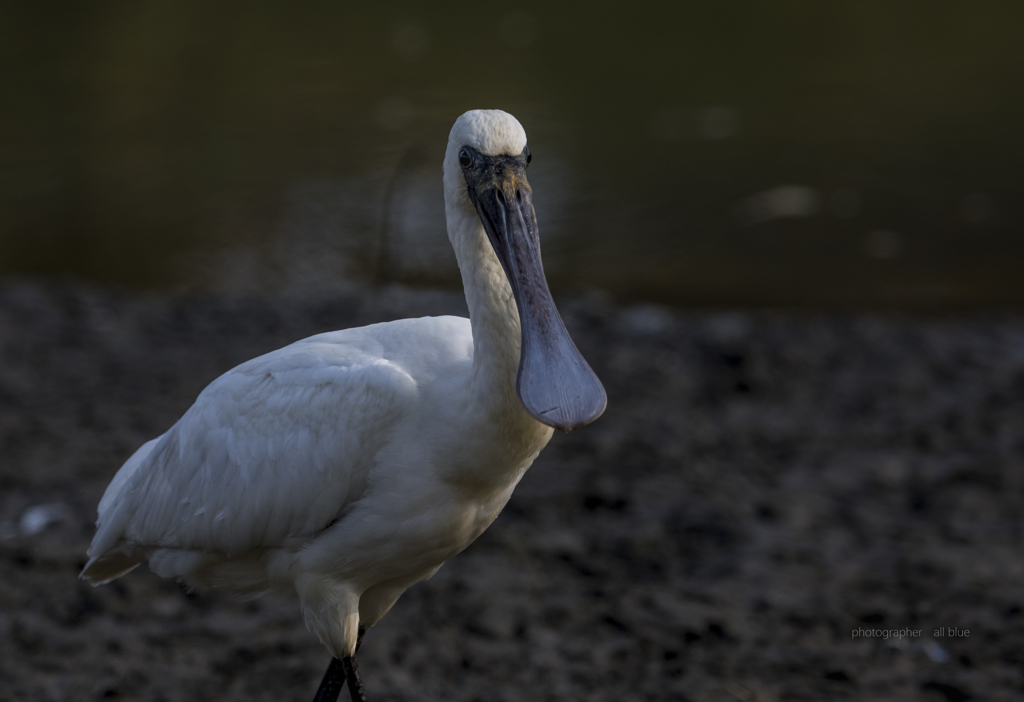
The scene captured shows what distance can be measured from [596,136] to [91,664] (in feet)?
27.8

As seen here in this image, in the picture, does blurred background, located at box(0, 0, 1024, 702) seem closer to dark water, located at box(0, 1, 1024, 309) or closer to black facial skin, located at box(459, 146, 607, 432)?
dark water, located at box(0, 1, 1024, 309)

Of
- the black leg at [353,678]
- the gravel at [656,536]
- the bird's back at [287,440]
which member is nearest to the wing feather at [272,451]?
the bird's back at [287,440]

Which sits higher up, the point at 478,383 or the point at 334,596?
the point at 478,383

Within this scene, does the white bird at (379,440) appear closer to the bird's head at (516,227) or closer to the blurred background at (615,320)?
the bird's head at (516,227)

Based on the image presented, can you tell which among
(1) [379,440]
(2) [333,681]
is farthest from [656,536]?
(1) [379,440]

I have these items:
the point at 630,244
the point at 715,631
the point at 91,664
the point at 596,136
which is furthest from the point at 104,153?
the point at 715,631

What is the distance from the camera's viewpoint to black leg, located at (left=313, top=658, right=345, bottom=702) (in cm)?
359

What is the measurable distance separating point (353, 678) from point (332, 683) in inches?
7.8

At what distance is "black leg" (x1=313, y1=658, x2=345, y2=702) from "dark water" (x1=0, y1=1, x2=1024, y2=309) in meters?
4.93

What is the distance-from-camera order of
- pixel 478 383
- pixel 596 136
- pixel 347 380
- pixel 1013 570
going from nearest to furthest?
pixel 478 383
pixel 347 380
pixel 1013 570
pixel 596 136

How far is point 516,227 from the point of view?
284 centimetres

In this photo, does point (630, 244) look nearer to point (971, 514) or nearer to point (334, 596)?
point (971, 514)

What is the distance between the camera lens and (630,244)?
29.4ft

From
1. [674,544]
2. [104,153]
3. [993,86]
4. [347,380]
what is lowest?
[674,544]
